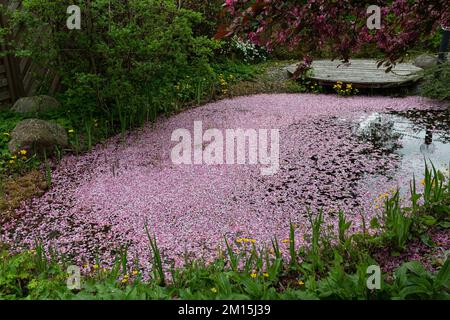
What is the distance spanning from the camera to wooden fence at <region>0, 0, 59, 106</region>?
569 centimetres

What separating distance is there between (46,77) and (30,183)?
241cm

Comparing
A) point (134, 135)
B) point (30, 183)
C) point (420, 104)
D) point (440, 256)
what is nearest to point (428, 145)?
point (420, 104)

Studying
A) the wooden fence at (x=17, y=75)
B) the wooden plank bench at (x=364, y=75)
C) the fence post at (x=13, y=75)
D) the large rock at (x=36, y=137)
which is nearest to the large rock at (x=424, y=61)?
the wooden plank bench at (x=364, y=75)

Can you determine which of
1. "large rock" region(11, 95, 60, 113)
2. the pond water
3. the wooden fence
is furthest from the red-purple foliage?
the wooden fence

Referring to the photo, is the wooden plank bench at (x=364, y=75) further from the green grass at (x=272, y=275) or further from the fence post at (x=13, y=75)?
the fence post at (x=13, y=75)

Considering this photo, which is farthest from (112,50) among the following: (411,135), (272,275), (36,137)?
(411,135)

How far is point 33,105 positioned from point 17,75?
2.38 ft

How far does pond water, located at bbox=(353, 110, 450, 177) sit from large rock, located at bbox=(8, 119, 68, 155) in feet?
11.8

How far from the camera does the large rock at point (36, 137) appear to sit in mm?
4594

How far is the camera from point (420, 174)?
411cm

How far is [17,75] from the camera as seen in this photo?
5875 millimetres

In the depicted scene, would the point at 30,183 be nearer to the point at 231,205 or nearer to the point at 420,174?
the point at 231,205

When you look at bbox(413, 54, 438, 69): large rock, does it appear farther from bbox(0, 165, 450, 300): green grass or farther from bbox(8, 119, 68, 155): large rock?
bbox(8, 119, 68, 155): large rock

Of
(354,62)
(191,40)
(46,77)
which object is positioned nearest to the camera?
(191,40)
